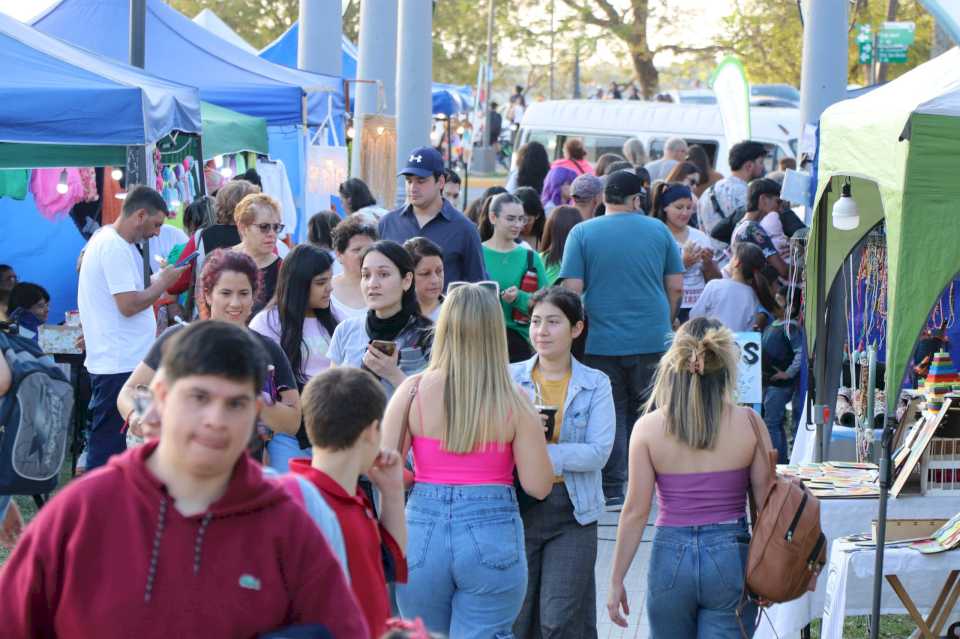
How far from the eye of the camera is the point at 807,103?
46.5 feet

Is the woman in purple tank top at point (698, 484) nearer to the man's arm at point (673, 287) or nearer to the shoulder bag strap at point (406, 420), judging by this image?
the shoulder bag strap at point (406, 420)

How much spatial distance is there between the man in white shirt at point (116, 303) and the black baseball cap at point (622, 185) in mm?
2746

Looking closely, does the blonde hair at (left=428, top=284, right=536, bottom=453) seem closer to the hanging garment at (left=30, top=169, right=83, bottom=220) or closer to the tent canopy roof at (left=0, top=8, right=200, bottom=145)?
the tent canopy roof at (left=0, top=8, right=200, bottom=145)

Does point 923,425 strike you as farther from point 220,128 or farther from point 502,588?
point 220,128

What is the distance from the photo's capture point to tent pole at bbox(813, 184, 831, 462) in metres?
7.63

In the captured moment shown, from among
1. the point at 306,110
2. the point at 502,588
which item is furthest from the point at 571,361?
the point at 306,110

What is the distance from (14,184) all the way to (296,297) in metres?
5.84

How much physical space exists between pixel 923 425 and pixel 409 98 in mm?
10072

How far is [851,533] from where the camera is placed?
6039mm

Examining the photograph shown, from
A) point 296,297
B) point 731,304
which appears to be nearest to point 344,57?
point 731,304

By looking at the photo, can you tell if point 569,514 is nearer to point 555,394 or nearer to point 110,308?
point 555,394

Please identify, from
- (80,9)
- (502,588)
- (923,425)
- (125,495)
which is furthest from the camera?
(80,9)

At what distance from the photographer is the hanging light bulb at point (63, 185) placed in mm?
10930

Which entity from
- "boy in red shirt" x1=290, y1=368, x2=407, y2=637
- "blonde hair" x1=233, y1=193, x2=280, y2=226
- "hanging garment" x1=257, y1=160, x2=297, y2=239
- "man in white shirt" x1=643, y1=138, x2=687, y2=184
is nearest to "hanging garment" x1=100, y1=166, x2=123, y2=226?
"hanging garment" x1=257, y1=160, x2=297, y2=239
